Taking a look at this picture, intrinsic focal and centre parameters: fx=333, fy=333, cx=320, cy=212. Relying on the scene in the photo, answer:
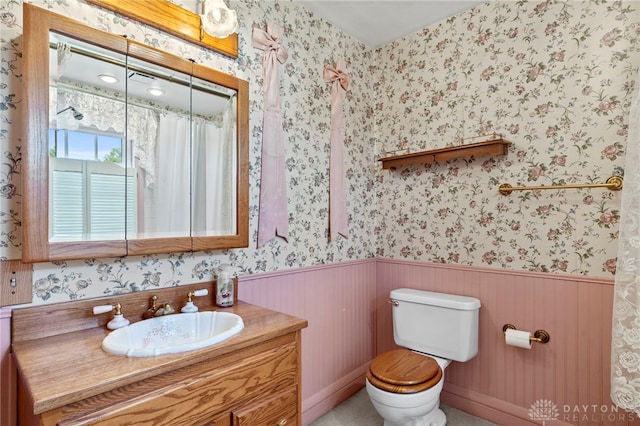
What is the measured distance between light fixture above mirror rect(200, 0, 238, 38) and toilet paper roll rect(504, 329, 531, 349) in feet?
6.81

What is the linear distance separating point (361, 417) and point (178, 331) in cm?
131

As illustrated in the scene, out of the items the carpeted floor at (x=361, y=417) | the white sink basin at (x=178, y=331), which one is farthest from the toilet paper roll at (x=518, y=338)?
the white sink basin at (x=178, y=331)

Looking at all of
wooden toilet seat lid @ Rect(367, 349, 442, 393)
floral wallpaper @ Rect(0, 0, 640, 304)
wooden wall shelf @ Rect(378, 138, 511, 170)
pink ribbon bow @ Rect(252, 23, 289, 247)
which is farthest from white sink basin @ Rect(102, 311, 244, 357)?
wooden wall shelf @ Rect(378, 138, 511, 170)

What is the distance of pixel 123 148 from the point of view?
129cm

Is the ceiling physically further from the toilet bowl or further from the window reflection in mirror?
the toilet bowl

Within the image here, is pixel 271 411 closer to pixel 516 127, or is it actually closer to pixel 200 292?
pixel 200 292

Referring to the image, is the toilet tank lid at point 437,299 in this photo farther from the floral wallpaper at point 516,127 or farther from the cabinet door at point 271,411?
the cabinet door at point 271,411

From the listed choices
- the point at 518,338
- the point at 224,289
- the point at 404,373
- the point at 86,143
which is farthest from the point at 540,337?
the point at 86,143

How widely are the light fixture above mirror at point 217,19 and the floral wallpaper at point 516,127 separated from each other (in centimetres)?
138

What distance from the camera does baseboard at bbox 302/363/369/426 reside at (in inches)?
77.1

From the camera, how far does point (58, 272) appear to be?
118 cm

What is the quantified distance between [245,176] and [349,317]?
1267 millimetres

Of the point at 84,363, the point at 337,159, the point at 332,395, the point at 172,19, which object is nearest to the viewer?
the point at 84,363

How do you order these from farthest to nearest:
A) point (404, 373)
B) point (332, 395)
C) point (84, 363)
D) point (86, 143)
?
point (332, 395) → point (404, 373) → point (86, 143) → point (84, 363)
